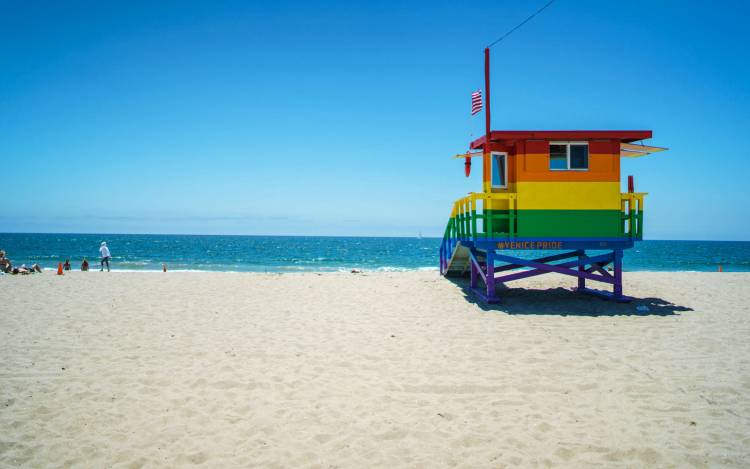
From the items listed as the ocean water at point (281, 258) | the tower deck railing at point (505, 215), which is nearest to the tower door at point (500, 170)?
the tower deck railing at point (505, 215)

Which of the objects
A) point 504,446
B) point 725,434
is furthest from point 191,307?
point 725,434

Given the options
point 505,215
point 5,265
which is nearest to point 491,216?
point 505,215

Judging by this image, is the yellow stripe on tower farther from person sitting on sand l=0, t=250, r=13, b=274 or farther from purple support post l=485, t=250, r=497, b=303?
person sitting on sand l=0, t=250, r=13, b=274

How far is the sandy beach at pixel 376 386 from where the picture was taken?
4.28m

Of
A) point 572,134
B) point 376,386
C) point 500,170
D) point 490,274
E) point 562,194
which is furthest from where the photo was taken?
point 500,170

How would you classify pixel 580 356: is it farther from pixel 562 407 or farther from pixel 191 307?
pixel 191 307

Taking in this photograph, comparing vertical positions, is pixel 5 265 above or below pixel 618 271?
below

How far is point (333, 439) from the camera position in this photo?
14.9 ft

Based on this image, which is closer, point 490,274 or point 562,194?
point 562,194

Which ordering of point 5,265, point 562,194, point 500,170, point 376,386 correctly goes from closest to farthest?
point 376,386
point 562,194
point 500,170
point 5,265

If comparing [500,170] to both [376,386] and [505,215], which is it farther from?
[376,386]

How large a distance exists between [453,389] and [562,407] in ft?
4.51

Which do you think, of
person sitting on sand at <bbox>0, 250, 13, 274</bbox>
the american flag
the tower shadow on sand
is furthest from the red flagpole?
person sitting on sand at <bbox>0, 250, 13, 274</bbox>

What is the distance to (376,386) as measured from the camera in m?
5.90
